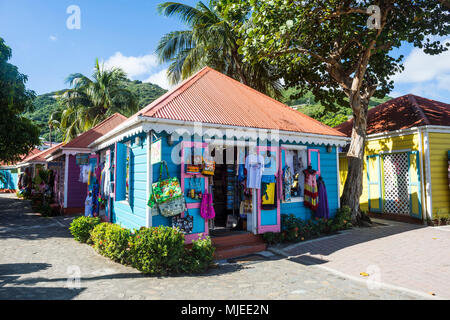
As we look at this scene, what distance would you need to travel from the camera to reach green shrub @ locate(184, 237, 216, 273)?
229 inches

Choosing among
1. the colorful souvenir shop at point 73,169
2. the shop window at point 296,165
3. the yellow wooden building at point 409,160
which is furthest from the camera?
the colorful souvenir shop at point 73,169

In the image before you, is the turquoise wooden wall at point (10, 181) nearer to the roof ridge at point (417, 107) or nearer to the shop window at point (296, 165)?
the shop window at point (296, 165)

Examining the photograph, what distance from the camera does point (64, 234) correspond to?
9.92 m

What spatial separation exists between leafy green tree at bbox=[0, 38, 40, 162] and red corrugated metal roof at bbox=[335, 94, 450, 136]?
15.2m

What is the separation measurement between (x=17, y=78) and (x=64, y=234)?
7.35 m

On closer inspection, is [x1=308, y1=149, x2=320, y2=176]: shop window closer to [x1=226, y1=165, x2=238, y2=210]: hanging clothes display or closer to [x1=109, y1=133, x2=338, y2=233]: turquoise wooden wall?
[x1=109, y1=133, x2=338, y2=233]: turquoise wooden wall

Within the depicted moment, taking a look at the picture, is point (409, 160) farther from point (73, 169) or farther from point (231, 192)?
point (73, 169)

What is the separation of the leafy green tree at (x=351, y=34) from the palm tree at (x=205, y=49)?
10.1 feet

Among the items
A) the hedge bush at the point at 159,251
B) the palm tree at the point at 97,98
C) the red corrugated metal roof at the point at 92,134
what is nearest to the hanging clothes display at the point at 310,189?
the hedge bush at the point at 159,251

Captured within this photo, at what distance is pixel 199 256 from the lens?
6020 mm

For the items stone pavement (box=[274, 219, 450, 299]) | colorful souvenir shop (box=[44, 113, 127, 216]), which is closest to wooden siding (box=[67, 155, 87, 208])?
colorful souvenir shop (box=[44, 113, 127, 216])

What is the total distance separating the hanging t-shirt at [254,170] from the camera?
24.6ft
